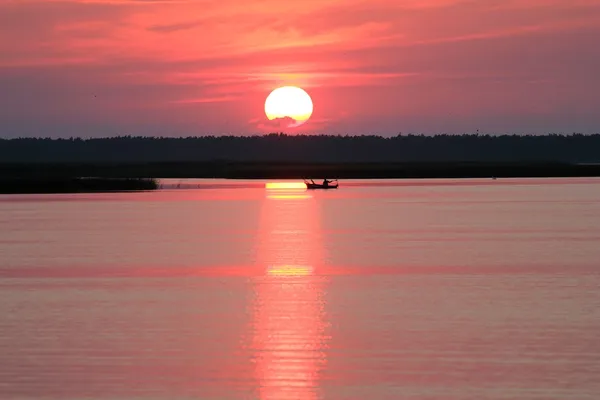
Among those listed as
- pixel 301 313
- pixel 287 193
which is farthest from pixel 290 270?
pixel 287 193

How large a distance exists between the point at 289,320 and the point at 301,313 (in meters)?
1.17

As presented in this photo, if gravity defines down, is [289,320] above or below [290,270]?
below

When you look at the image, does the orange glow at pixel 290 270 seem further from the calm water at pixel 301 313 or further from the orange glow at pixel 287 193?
the orange glow at pixel 287 193

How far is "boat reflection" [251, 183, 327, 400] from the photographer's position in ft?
57.5

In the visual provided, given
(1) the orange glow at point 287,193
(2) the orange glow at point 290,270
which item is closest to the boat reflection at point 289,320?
(2) the orange glow at point 290,270

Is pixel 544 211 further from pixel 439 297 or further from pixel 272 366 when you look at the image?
pixel 272 366

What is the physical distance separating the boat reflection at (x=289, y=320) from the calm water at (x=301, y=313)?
51 millimetres

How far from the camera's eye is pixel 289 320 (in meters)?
23.8

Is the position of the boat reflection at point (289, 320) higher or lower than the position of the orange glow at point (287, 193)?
lower

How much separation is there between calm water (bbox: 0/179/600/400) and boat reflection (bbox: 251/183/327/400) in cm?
5

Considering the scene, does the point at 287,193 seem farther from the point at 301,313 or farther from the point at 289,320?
the point at 289,320

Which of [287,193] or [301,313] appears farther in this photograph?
[287,193]

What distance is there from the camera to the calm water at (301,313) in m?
17.5

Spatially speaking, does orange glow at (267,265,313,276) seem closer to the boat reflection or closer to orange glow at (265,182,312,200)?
the boat reflection
